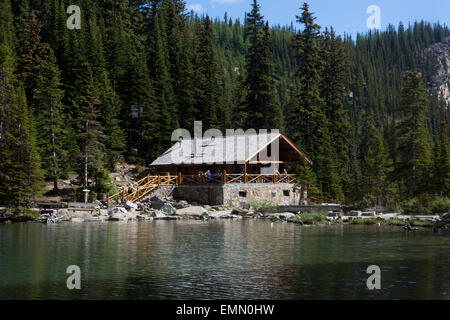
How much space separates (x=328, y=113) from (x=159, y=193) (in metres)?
23.1

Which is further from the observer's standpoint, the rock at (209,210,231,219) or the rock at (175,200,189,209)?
the rock at (175,200,189,209)

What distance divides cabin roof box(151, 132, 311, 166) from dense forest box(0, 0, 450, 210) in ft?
13.4

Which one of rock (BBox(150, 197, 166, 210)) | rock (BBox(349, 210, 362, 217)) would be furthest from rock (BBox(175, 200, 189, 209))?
rock (BBox(349, 210, 362, 217))

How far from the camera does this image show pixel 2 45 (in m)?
48.8

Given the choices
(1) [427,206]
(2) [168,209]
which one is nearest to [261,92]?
(2) [168,209]

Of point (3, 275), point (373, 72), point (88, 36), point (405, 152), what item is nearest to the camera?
point (3, 275)

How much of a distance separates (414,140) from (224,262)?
27.4m

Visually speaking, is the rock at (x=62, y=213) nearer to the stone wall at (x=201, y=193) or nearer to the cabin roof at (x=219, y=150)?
the stone wall at (x=201, y=193)

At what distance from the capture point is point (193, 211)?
122ft

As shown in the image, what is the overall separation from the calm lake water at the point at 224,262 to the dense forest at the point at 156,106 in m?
11.7

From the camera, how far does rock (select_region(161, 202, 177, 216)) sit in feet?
122

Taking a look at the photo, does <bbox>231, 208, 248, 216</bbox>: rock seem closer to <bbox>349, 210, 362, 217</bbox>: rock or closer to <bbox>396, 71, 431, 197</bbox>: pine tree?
<bbox>349, 210, 362, 217</bbox>: rock
